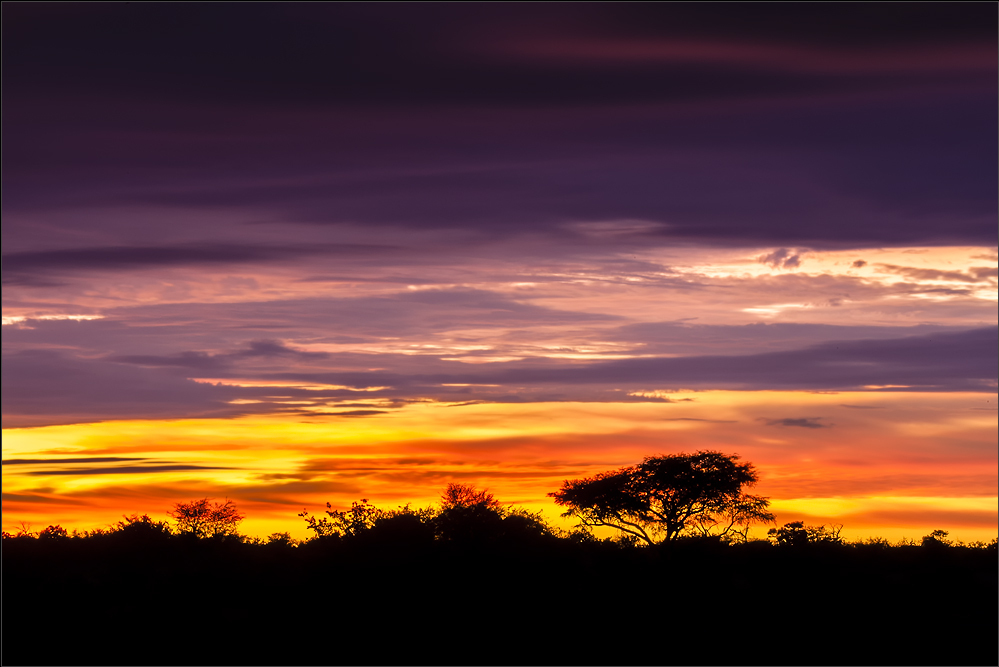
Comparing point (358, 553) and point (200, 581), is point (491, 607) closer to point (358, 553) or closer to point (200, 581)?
point (358, 553)

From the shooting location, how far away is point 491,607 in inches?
1887

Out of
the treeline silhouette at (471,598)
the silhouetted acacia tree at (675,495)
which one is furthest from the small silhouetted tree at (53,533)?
the silhouetted acacia tree at (675,495)

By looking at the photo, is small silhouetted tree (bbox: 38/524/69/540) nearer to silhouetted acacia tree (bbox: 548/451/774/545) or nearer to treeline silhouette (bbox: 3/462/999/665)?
treeline silhouette (bbox: 3/462/999/665)

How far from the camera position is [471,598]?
48500mm

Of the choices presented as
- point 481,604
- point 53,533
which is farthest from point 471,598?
point 53,533

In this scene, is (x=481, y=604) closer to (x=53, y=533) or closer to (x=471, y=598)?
(x=471, y=598)

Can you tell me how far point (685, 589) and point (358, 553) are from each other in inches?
604

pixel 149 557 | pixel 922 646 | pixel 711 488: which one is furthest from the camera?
pixel 711 488

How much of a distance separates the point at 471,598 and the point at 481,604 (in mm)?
599

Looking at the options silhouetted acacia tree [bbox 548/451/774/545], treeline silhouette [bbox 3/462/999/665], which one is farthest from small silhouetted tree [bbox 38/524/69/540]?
silhouetted acacia tree [bbox 548/451/774/545]

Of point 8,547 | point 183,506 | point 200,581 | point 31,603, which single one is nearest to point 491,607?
point 200,581

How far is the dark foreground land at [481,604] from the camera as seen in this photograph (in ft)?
146

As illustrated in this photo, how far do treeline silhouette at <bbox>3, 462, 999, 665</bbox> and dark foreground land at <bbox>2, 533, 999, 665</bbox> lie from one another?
89 millimetres

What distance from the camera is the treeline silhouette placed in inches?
1762
